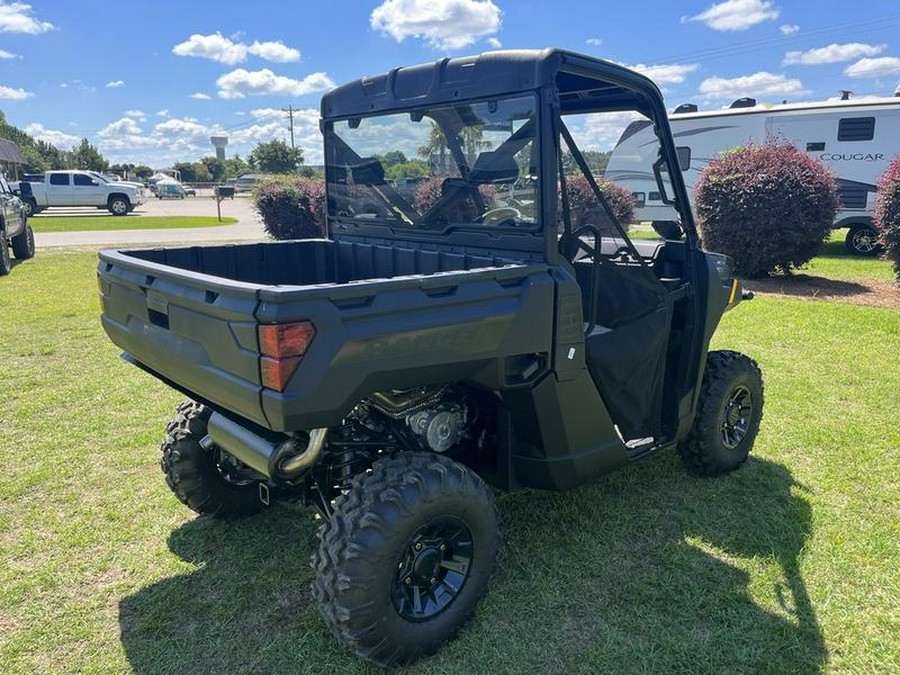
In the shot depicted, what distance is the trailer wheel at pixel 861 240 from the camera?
46.2ft

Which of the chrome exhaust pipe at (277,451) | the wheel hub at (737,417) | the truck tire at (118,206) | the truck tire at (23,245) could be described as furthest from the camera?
the truck tire at (118,206)

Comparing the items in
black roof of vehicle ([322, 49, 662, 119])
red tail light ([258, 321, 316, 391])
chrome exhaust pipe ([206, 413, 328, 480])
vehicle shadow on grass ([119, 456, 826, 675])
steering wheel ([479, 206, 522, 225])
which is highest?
black roof of vehicle ([322, 49, 662, 119])

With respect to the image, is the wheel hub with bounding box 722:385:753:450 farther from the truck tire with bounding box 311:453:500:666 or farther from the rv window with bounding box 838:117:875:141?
the rv window with bounding box 838:117:875:141

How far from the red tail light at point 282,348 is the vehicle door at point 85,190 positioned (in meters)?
30.5

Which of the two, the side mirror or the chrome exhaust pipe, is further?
the side mirror

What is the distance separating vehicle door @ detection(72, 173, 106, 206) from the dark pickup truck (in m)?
28.7

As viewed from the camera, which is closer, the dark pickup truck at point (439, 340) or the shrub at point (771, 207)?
the dark pickup truck at point (439, 340)

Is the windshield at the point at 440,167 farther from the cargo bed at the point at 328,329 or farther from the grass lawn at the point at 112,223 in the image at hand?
the grass lawn at the point at 112,223

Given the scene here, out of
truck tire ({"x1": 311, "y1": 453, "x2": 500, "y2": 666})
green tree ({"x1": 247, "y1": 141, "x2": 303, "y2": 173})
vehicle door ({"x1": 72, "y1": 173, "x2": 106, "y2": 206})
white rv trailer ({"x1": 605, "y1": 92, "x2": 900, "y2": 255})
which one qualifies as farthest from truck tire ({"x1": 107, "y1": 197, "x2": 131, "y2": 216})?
green tree ({"x1": 247, "y1": 141, "x2": 303, "y2": 173})

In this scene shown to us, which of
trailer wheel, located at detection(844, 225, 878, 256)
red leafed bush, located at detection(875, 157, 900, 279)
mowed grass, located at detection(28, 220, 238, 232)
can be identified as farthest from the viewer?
mowed grass, located at detection(28, 220, 238, 232)

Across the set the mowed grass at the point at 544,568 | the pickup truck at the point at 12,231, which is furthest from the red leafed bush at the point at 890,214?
the pickup truck at the point at 12,231

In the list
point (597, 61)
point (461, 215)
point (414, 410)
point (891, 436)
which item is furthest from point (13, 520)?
point (891, 436)

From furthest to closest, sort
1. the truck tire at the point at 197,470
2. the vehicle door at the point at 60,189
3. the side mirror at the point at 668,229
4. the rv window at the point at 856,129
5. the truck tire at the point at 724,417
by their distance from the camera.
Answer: the vehicle door at the point at 60,189 < the rv window at the point at 856,129 < the truck tire at the point at 724,417 < the side mirror at the point at 668,229 < the truck tire at the point at 197,470

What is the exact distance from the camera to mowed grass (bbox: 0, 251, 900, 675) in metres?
2.55
